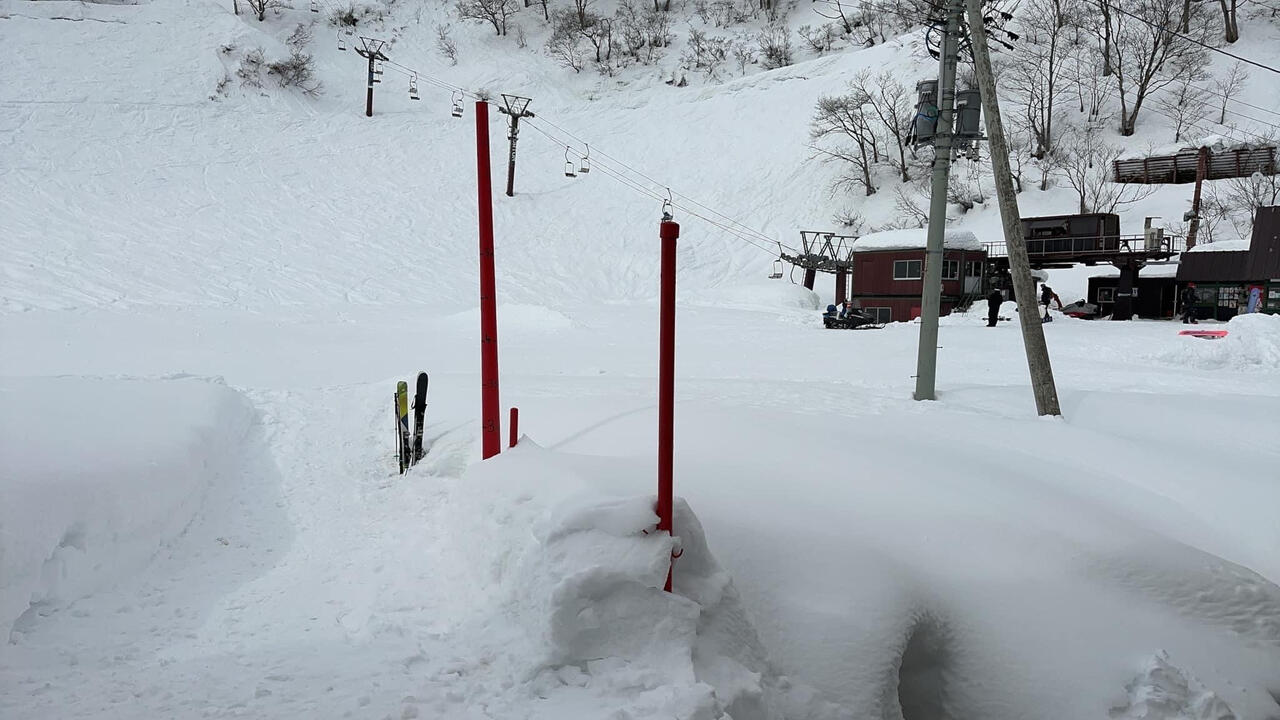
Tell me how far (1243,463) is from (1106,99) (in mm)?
39947

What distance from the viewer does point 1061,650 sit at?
14.6 feet

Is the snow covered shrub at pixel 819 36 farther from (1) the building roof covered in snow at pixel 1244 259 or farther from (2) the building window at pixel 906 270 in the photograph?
(1) the building roof covered in snow at pixel 1244 259

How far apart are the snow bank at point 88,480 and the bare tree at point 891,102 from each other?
36010 mm

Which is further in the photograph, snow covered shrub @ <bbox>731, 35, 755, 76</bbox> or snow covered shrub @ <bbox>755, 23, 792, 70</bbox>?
snow covered shrub @ <bbox>731, 35, 755, 76</bbox>

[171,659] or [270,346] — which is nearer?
[171,659]

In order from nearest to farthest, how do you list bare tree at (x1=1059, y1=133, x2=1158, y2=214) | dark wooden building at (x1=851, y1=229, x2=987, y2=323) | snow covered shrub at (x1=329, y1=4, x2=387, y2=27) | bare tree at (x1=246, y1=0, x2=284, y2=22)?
dark wooden building at (x1=851, y1=229, x2=987, y2=323), bare tree at (x1=1059, y1=133, x2=1158, y2=214), bare tree at (x1=246, y1=0, x2=284, y2=22), snow covered shrub at (x1=329, y1=4, x2=387, y2=27)

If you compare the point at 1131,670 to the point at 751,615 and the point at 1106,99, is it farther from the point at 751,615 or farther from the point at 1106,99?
the point at 1106,99

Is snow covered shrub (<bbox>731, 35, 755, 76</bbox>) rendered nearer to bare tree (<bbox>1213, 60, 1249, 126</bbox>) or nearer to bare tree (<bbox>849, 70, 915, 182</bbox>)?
bare tree (<bbox>849, 70, 915, 182</bbox>)

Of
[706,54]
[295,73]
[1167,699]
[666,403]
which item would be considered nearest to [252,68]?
[295,73]

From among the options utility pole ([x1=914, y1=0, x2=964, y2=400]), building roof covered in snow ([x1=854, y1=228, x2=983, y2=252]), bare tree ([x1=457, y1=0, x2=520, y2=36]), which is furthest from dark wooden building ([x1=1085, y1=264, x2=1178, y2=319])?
bare tree ([x1=457, y1=0, x2=520, y2=36])

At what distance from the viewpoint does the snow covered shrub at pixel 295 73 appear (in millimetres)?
42844

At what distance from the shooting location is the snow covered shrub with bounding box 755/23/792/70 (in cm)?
5134

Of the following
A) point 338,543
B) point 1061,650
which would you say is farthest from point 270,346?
point 1061,650

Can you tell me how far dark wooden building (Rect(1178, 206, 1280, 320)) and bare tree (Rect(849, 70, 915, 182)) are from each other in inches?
576
